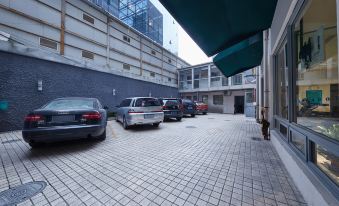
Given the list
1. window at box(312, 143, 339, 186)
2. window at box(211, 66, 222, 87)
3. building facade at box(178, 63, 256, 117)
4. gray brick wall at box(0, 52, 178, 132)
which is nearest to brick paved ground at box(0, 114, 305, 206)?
window at box(312, 143, 339, 186)

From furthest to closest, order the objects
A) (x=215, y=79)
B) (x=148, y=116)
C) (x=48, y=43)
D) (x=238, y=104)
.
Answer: (x=215, y=79), (x=238, y=104), (x=48, y=43), (x=148, y=116)

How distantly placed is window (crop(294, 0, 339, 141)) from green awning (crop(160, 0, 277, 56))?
958mm

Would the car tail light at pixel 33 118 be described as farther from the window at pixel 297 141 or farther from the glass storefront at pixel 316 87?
the window at pixel 297 141

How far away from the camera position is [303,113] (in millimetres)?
2928

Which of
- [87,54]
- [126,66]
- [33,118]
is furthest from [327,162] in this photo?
[126,66]

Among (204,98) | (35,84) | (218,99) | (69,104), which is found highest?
(35,84)

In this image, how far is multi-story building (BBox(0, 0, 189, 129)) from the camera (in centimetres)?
750

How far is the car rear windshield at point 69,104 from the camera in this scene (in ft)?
15.0

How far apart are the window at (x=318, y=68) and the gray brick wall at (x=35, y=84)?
1090cm

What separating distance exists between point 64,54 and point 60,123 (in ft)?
25.9

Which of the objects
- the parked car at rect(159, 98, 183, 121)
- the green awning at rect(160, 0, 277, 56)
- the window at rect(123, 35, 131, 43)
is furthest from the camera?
the window at rect(123, 35, 131, 43)

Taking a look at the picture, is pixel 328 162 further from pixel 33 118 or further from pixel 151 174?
pixel 33 118

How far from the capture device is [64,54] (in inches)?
395

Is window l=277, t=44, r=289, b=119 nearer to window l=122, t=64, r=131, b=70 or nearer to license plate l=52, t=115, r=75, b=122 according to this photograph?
license plate l=52, t=115, r=75, b=122
